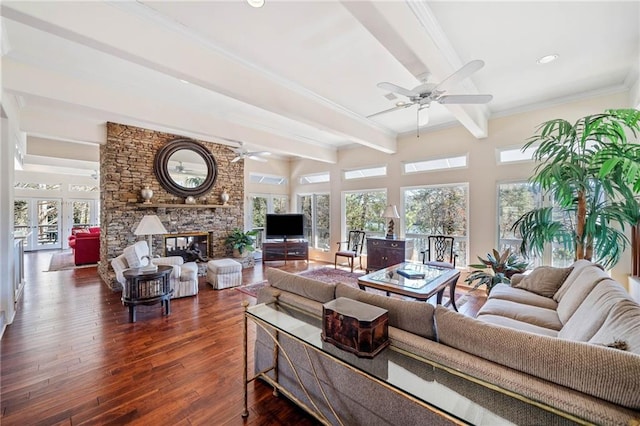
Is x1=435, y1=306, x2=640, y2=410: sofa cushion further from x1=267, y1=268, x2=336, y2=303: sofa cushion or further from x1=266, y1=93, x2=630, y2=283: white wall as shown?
x1=266, y1=93, x2=630, y2=283: white wall

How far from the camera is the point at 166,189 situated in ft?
18.6

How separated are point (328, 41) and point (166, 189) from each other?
4.70 metres

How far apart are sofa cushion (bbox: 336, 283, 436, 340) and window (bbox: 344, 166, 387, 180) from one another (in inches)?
195

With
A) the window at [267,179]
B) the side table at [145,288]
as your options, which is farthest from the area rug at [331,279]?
the window at [267,179]

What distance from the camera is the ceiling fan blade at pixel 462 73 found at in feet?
6.66


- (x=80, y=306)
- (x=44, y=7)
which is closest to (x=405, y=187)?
(x=44, y=7)

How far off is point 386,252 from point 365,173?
7.15 feet

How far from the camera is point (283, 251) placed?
698cm

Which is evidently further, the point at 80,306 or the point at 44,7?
the point at 80,306

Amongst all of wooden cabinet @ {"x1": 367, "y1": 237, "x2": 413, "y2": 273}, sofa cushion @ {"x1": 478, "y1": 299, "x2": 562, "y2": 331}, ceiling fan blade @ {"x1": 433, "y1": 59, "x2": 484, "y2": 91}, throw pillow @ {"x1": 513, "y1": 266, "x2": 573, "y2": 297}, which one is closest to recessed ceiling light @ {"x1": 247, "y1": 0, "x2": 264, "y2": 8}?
ceiling fan blade @ {"x1": 433, "y1": 59, "x2": 484, "y2": 91}

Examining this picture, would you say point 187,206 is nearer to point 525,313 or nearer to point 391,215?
point 391,215

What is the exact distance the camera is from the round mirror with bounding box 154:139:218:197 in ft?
18.2

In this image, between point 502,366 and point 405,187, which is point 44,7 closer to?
point 502,366

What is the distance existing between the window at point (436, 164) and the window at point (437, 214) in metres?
0.39
